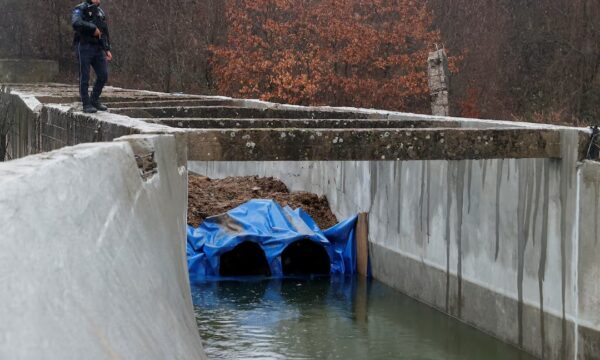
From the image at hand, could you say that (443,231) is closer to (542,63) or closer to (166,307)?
(166,307)

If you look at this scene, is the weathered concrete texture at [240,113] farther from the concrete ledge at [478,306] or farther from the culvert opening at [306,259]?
the culvert opening at [306,259]

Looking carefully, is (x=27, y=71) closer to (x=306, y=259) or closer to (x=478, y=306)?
(x=306, y=259)

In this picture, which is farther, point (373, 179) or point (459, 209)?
point (373, 179)

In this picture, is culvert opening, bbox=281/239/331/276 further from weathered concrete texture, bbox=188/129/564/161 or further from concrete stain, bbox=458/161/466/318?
weathered concrete texture, bbox=188/129/564/161

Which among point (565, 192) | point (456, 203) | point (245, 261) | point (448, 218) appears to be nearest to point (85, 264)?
point (565, 192)

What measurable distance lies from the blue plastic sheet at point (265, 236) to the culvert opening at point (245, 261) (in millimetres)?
261

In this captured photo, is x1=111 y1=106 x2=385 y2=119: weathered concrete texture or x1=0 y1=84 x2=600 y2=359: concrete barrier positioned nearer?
x1=0 y1=84 x2=600 y2=359: concrete barrier

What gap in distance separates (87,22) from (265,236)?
753cm

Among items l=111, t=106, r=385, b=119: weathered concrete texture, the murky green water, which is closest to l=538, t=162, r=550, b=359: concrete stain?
the murky green water

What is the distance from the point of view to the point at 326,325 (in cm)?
1345

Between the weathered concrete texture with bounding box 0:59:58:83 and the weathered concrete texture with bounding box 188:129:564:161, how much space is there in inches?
1199

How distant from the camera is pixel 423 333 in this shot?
12.9 metres

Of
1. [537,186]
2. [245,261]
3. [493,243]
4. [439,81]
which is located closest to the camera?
[537,186]

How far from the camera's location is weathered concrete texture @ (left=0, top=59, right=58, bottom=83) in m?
37.4
